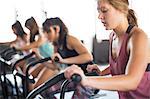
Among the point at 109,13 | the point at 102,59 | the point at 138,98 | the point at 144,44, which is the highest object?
the point at 109,13

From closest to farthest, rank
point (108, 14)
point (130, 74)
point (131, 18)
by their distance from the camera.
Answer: point (130, 74), point (108, 14), point (131, 18)

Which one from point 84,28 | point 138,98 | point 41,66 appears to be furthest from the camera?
point 84,28

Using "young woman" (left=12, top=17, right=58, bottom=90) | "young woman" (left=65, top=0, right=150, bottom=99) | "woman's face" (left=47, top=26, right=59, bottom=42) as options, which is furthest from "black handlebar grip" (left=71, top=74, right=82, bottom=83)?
"woman's face" (left=47, top=26, right=59, bottom=42)

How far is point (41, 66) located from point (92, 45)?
245 centimetres

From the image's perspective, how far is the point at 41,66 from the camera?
3127mm

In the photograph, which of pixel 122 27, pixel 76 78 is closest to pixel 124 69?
pixel 122 27

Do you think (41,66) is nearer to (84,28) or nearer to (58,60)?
(58,60)

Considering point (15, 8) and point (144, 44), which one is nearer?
point (144, 44)

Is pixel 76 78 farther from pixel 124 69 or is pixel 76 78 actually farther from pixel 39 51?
pixel 39 51

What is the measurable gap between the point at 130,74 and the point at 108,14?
12.3 inches

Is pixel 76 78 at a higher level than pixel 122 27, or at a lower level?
lower

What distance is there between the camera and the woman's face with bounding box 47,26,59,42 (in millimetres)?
3018

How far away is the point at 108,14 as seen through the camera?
1.39 m

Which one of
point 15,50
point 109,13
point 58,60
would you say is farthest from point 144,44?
point 15,50
